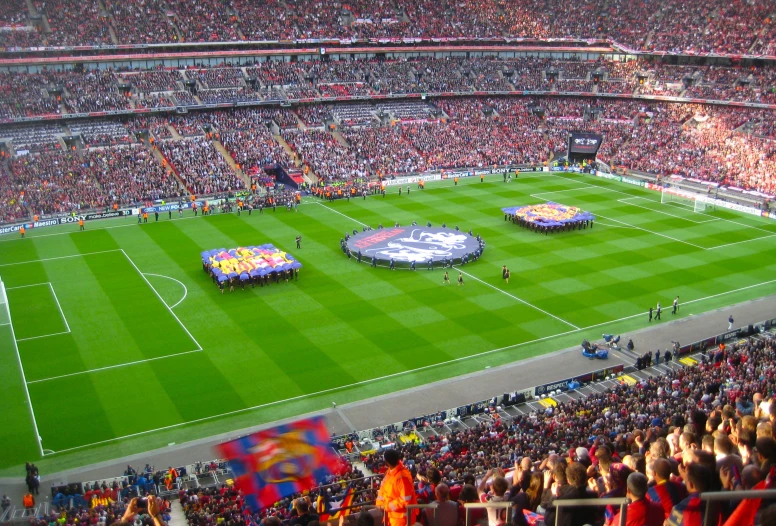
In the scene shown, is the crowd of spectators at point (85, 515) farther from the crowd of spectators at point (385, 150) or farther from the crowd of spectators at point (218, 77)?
the crowd of spectators at point (218, 77)

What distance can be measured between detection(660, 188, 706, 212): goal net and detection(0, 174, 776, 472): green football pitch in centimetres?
188

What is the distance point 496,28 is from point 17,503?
9216 cm

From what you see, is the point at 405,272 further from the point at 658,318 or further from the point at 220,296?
the point at 658,318

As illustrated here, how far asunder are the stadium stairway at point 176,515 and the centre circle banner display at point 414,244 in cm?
2720

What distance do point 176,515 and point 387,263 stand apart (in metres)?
27.9

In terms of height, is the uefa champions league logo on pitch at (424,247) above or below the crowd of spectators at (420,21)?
below

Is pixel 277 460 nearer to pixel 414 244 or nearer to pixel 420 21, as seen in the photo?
pixel 414 244

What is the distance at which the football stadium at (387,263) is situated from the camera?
14117mm

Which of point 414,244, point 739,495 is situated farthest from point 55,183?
point 739,495

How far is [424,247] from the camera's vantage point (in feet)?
170

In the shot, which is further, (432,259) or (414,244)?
(414,244)

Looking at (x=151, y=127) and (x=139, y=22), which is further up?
(x=139, y=22)

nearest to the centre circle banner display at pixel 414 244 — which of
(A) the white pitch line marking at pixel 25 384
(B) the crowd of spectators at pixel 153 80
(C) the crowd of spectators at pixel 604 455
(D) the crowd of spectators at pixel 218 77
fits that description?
(C) the crowd of spectators at pixel 604 455

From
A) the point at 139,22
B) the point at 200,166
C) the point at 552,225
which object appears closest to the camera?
the point at 552,225
